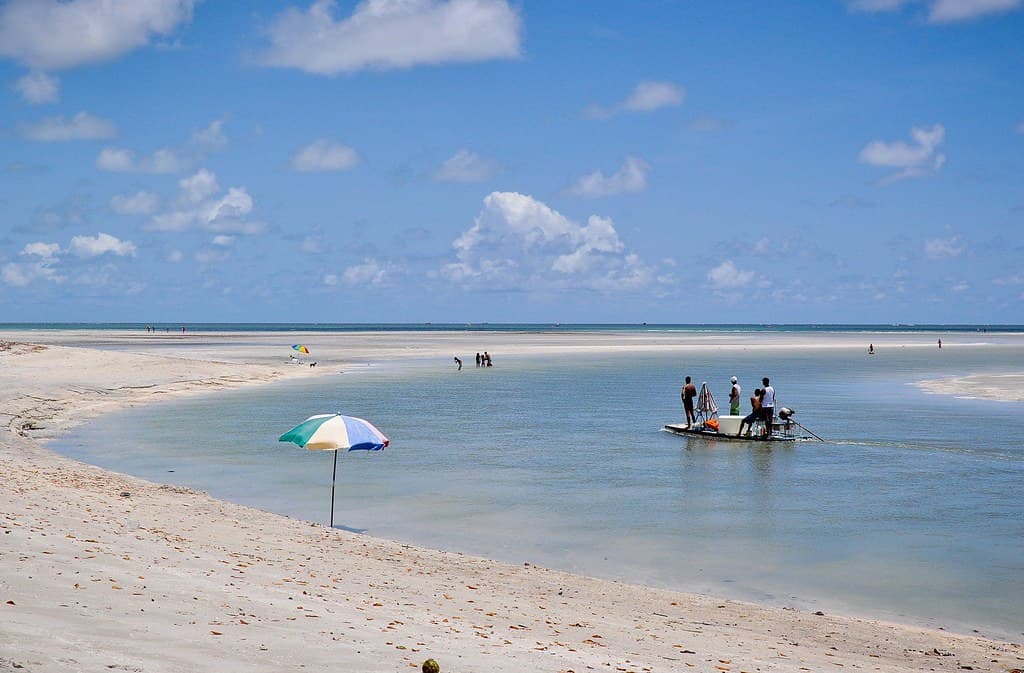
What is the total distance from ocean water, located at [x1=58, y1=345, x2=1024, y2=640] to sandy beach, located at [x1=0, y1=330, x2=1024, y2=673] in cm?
144

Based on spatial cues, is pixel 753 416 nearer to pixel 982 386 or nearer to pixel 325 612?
pixel 325 612

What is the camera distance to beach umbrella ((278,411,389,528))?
1653cm

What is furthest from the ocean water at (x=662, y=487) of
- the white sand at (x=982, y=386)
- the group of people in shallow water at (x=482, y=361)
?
the group of people in shallow water at (x=482, y=361)

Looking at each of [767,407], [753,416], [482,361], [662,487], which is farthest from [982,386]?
[662,487]

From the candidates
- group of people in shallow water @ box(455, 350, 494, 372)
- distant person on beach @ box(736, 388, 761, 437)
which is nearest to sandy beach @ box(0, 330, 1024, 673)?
distant person on beach @ box(736, 388, 761, 437)

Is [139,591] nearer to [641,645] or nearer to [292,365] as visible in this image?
[641,645]

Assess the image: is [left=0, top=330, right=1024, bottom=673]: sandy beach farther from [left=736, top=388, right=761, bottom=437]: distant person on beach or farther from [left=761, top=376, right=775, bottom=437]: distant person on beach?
[left=761, top=376, right=775, bottom=437]: distant person on beach

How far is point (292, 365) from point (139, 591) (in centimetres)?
6038

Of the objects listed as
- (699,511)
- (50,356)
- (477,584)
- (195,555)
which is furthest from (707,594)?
(50,356)

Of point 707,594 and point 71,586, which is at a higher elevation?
point 71,586

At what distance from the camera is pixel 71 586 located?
9.53 meters

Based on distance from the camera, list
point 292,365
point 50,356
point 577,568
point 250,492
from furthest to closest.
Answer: point 292,365, point 50,356, point 250,492, point 577,568

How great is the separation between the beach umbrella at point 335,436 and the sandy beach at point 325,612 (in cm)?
140

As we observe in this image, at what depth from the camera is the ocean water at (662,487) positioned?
1425cm
